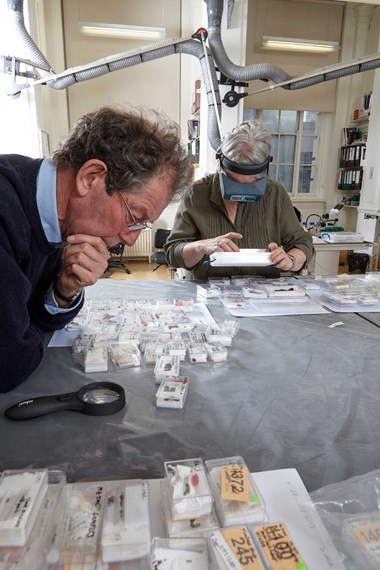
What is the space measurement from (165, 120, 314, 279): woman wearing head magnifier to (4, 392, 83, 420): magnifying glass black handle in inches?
40.2

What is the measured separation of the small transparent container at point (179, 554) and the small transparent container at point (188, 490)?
0.09 feet

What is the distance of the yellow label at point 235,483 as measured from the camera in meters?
0.50

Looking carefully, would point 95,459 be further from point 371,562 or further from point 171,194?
point 171,194

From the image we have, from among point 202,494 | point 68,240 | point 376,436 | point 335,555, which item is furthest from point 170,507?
point 68,240

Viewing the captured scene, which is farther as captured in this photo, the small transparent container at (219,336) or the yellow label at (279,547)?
the small transparent container at (219,336)

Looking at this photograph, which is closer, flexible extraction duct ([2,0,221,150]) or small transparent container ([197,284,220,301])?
small transparent container ([197,284,220,301])

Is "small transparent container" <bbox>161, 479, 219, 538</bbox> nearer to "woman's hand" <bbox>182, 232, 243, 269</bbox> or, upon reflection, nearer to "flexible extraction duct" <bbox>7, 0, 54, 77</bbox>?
"woman's hand" <bbox>182, 232, 243, 269</bbox>

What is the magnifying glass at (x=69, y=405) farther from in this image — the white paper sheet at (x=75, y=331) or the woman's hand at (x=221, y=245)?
the woman's hand at (x=221, y=245)

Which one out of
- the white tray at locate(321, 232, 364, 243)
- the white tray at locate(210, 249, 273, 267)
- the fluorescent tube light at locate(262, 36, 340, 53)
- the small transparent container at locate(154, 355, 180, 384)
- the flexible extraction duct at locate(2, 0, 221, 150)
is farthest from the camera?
the fluorescent tube light at locate(262, 36, 340, 53)

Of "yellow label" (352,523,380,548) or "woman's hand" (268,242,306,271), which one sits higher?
"woman's hand" (268,242,306,271)

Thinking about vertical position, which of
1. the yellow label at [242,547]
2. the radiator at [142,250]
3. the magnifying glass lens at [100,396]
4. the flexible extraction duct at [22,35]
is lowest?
the radiator at [142,250]

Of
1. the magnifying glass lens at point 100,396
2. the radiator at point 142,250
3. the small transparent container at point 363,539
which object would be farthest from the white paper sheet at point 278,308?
the radiator at point 142,250

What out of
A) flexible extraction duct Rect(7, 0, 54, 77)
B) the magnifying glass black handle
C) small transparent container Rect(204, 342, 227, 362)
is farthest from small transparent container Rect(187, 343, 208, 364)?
flexible extraction duct Rect(7, 0, 54, 77)

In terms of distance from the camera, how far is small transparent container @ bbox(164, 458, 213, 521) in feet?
1.60
